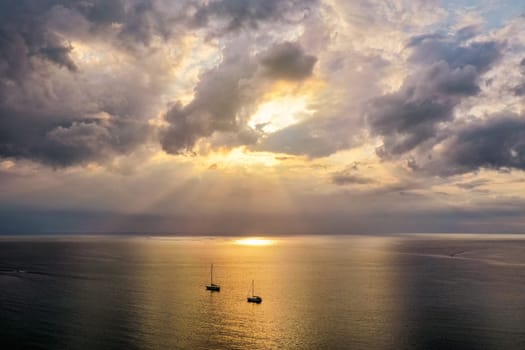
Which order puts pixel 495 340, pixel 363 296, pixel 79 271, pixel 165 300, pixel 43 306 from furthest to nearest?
pixel 79 271, pixel 363 296, pixel 165 300, pixel 43 306, pixel 495 340

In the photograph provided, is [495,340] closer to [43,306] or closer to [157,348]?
[157,348]

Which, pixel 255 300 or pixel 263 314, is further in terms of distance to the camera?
pixel 255 300

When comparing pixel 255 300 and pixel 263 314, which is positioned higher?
pixel 255 300

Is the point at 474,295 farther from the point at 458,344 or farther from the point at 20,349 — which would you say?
the point at 20,349

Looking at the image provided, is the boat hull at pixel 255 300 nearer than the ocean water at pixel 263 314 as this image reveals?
No

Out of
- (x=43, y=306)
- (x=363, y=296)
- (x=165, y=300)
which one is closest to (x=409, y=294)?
(x=363, y=296)

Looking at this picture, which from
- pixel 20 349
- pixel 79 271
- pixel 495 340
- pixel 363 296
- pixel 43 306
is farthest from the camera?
pixel 79 271

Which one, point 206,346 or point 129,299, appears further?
point 129,299

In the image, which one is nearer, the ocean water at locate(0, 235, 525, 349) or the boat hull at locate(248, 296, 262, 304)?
the ocean water at locate(0, 235, 525, 349)

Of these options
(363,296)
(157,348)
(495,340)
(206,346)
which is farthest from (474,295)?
(157,348)
